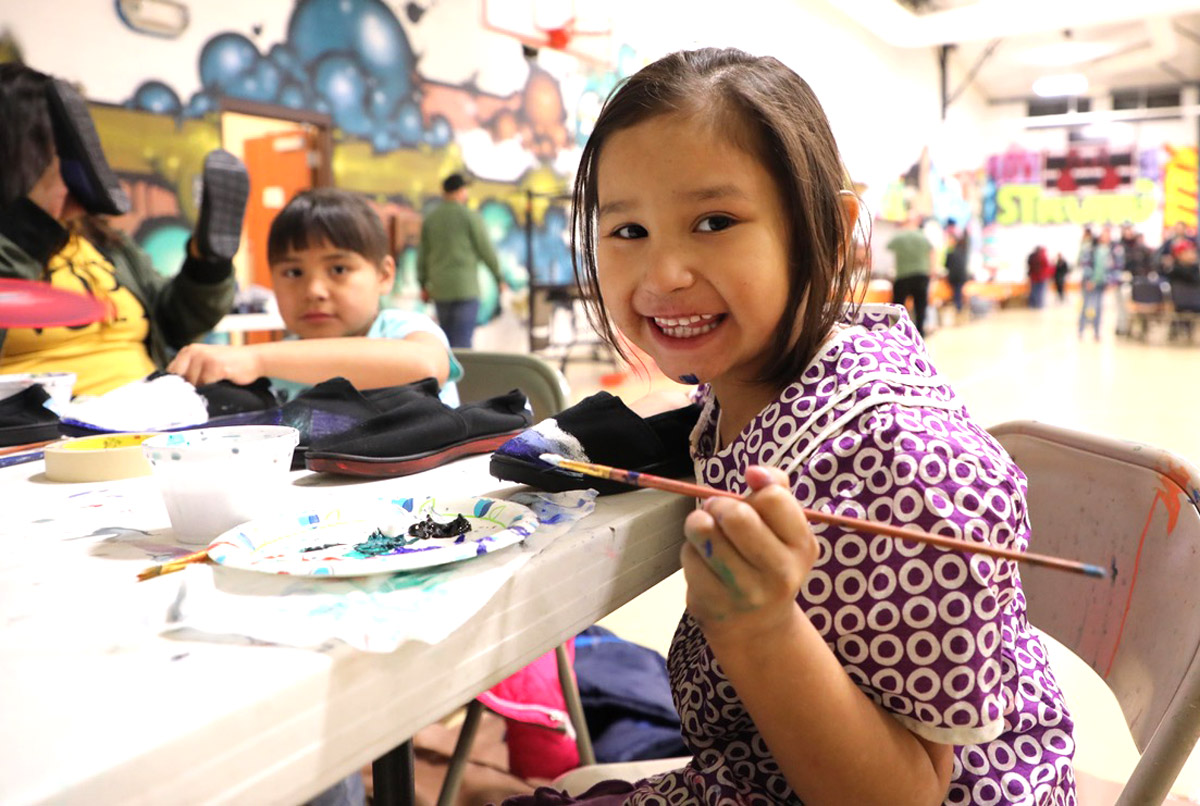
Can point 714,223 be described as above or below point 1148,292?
above

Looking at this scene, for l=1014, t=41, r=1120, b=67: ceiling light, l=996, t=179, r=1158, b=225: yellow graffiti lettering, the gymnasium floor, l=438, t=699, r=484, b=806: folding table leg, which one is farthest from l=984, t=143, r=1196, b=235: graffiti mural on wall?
l=438, t=699, r=484, b=806: folding table leg

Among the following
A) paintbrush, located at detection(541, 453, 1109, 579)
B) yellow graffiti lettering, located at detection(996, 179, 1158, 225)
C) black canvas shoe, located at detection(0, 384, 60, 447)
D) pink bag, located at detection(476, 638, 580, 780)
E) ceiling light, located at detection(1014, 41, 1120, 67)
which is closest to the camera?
paintbrush, located at detection(541, 453, 1109, 579)

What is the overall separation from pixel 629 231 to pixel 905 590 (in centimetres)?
43

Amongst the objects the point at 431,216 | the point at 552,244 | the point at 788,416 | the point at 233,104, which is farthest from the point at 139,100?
the point at 788,416

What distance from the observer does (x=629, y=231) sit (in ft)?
2.87

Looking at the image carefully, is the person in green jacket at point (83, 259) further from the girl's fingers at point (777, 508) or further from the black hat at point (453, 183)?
the black hat at point (453, 183)

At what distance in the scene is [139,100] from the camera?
471 cm

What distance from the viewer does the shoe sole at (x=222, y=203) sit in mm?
1586

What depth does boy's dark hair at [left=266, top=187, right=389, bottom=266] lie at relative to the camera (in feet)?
5.33

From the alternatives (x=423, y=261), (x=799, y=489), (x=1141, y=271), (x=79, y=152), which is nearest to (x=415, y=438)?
(x=799, y=489)

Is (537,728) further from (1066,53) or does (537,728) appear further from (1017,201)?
(1017,201)

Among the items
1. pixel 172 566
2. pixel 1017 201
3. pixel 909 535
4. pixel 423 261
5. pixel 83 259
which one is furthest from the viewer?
pixel 1017 201

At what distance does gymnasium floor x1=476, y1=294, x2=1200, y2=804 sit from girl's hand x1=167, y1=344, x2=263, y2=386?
0.66m

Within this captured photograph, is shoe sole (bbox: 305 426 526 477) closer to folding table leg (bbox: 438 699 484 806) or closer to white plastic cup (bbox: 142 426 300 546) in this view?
white plastic cup (bbox: 142 426 300 546)
